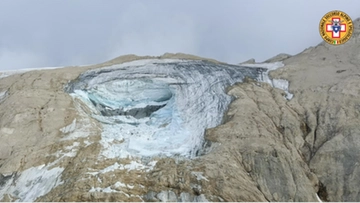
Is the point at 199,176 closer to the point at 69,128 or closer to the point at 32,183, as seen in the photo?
the point at 32,183

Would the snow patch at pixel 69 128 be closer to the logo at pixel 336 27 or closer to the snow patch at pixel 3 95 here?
the snow patch at pixel 3 95

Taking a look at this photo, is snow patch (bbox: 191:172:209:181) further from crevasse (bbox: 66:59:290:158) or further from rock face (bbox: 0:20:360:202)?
crevasse (bbox: 66:59:290:158)

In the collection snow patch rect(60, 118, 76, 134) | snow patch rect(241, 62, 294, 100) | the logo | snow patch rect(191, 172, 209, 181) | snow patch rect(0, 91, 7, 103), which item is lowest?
snow patch rect(191, 172, 209, 181)

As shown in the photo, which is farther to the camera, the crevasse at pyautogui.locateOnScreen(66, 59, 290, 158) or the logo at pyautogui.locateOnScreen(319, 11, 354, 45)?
the logo at pyautogui.locateOnScreen(319, 11, 354, 45)

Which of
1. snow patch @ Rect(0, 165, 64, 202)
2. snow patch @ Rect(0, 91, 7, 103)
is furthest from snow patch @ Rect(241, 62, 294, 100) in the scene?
snow patch @ Rect(0, 91, 7, 103)

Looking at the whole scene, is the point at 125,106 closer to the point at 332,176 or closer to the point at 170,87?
the point at 170,87

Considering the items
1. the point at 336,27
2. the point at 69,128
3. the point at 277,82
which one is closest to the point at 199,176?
the point at 69,128

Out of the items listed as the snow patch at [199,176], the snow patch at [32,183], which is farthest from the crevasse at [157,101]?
the snow patch at [199,176]
